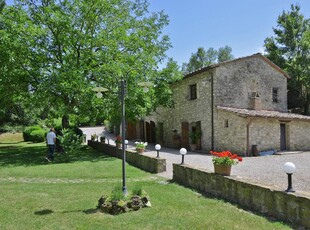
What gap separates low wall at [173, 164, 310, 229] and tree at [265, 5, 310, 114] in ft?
77.5

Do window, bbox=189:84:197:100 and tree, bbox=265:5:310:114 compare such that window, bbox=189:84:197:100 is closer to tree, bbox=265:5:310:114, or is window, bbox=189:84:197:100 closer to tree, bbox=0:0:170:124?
tree, bbox=0:0:170:124

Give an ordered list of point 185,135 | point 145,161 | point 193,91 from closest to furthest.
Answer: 1. point 145,161
2. point 193,91
3. point 185,135

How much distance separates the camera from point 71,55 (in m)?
17.3

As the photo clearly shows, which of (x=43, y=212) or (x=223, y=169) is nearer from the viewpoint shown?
(x=43, y=212)

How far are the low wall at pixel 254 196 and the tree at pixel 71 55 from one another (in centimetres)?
903

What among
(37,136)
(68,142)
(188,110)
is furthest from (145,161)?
(37,136)

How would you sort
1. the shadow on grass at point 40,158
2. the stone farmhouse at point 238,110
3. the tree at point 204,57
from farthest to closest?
the tree at point 204,57, the stone farmhouse at point 238,110, the shadow on grass at point 40,158

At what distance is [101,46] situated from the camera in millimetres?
18172

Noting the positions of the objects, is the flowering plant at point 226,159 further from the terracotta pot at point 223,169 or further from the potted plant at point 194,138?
the potted plant at point 194,138

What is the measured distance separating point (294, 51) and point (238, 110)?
50.4 ft

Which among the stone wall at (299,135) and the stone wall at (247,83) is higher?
the stone wall at (247,83)

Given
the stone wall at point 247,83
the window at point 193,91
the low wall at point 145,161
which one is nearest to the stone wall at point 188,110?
the window at point 193,91

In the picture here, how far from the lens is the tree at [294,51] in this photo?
1115 inches

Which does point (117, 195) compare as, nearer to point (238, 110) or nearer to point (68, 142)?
point (68, 142)
